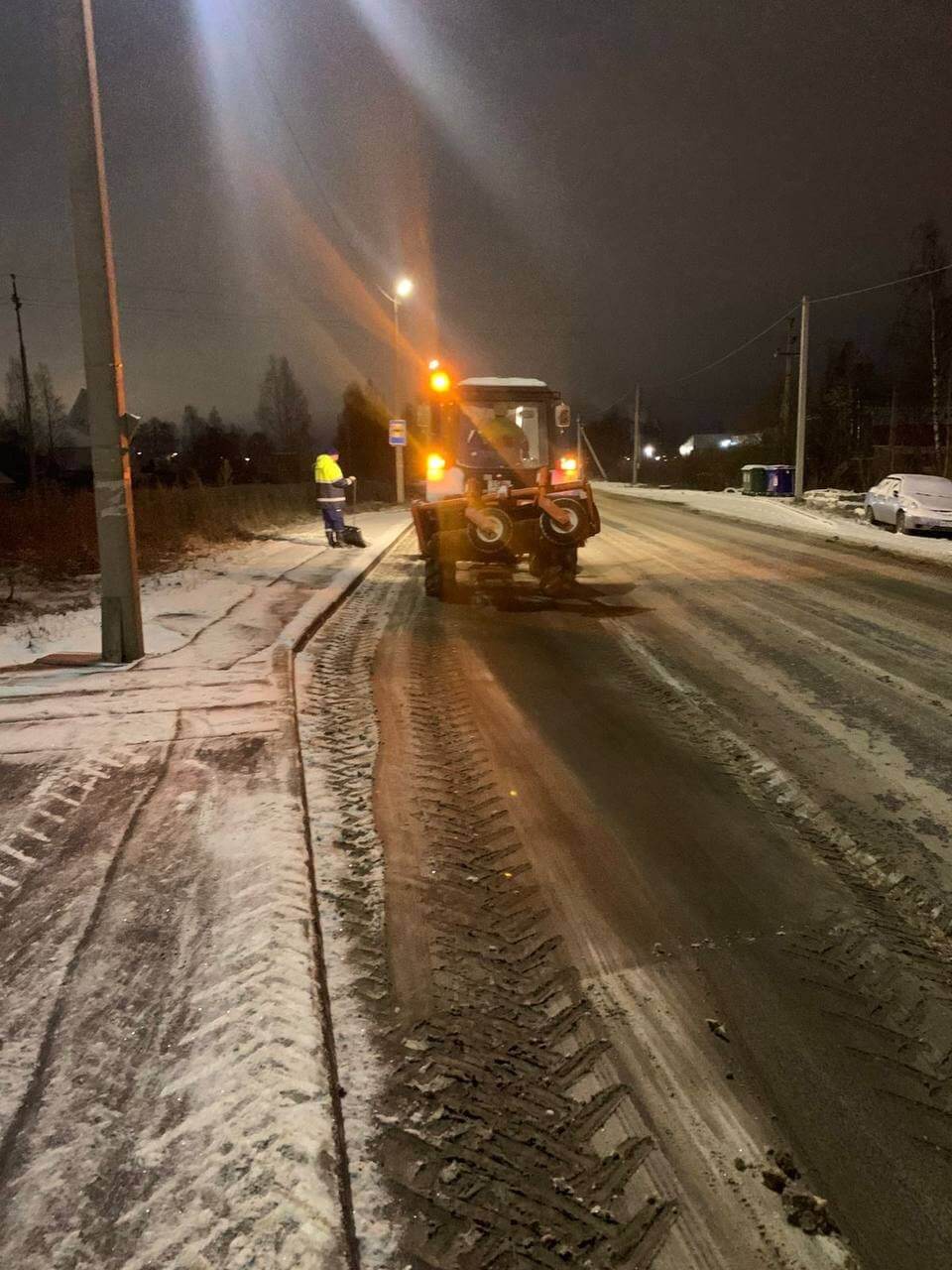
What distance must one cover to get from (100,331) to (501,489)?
19.2ft

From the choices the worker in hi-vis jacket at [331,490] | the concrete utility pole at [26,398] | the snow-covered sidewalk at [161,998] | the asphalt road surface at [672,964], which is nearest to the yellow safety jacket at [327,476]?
the worker in hi-vis jacket at [331,490]

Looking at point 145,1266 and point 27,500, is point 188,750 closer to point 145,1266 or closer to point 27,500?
point 145,1266

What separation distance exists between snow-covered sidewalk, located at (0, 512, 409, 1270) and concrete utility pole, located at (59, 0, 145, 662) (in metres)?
1.47

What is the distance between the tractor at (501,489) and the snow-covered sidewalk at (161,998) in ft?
18.4

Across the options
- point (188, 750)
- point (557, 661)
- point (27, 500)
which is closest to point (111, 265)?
point (188, 750)

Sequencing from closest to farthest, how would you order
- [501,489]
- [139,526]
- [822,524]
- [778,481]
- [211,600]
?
[211,600] → [501,489] → [139,526] → [822,524] → [778,481]

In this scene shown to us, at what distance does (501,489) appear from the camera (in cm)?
1188

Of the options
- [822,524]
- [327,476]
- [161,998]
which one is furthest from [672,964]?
[822,524]

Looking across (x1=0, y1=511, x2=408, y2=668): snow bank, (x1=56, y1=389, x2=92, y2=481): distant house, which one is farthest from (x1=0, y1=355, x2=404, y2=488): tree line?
(x1=0, y1=511, x2=408, y2=668): snow bank

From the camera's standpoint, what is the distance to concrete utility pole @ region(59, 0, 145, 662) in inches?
274

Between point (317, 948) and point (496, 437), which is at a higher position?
point (496, 437)

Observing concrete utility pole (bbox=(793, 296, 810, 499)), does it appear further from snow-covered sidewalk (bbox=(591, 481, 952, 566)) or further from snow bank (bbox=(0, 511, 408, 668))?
snow bank (bbox=(0, 511, 408, 668))

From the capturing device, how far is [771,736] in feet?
19.4

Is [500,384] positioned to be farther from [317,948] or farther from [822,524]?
[822,524]
